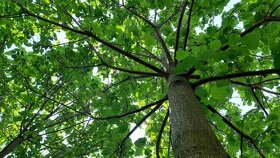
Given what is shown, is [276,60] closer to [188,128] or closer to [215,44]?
[215,44]

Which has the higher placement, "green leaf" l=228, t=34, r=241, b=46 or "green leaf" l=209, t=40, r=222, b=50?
"green leaf" l=228, t=34, r=241, b=46

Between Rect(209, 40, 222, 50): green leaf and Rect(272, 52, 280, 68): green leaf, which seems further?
Rect(209, 40, 222, 50): green leaf

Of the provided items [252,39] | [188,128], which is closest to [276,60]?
[252,39]

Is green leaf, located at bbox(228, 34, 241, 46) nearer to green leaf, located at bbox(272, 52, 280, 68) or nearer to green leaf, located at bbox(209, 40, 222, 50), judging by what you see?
green leaf, located at bbox(209, 40, 222, 50)

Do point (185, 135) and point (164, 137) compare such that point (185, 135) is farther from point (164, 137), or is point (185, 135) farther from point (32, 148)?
point (164, 137)

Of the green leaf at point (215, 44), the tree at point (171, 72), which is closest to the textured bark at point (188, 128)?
the tree at point (171, 72)

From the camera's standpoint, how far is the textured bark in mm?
1816

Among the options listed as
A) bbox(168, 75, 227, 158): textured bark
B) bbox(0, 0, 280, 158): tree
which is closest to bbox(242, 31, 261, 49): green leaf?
→ bbox(0, 0, 280, 158): tree

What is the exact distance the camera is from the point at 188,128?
2113 millimetres

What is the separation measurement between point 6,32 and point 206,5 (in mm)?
3452

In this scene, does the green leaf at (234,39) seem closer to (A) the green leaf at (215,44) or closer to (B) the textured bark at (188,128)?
(A) the green leaf at (215,44)

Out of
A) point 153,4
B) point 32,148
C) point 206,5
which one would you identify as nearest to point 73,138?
point 32,148

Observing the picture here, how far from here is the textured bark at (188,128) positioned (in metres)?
1.82

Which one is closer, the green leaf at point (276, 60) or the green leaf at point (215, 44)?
the green leaf at point (276, 60)
